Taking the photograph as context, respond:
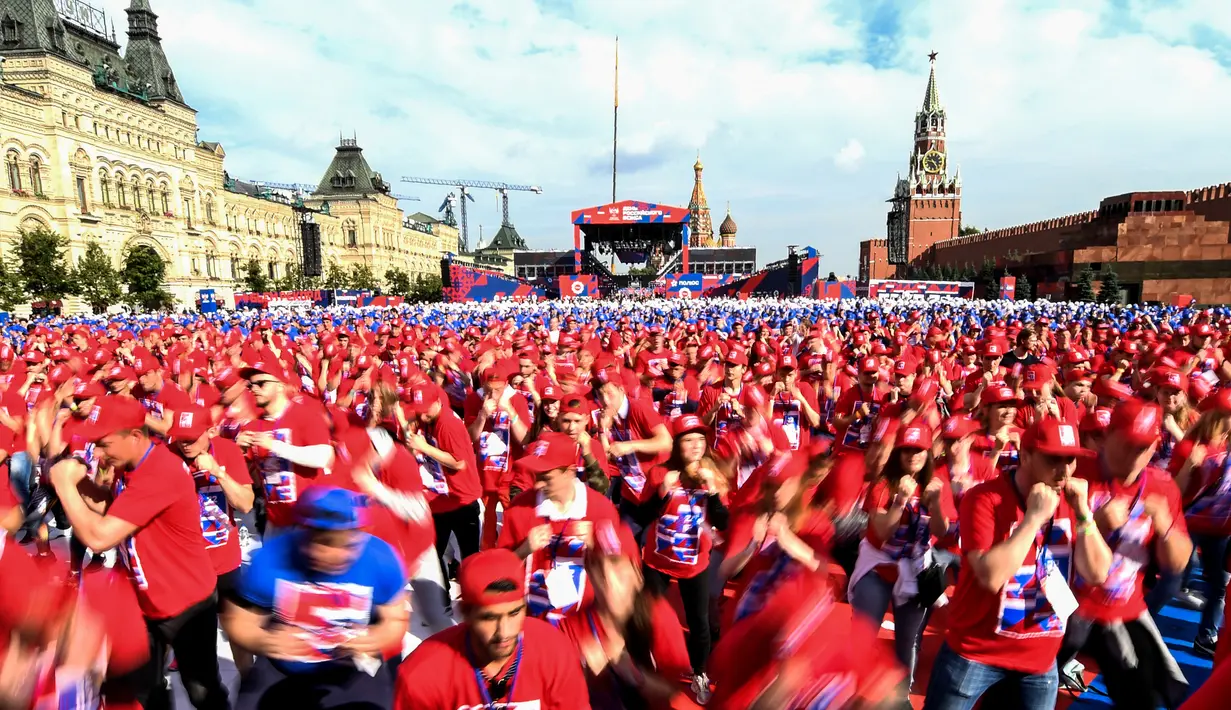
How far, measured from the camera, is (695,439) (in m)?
3.55

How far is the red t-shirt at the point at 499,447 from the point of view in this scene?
492 centimetres

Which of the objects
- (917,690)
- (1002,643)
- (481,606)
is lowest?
(917,690)

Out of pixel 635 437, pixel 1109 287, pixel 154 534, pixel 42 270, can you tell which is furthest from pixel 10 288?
pixel 1109 287

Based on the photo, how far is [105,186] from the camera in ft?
154

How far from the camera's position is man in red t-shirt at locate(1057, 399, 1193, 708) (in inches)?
114

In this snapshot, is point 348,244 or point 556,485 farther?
point 348,244

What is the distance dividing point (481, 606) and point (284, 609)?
0.93 metres

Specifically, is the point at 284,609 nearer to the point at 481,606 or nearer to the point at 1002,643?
the point at 481,606

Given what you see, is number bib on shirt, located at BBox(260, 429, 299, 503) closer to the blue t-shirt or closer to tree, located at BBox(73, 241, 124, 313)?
the blue t-shirt

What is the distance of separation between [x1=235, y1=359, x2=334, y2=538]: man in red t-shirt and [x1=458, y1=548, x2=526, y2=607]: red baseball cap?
2.42 m

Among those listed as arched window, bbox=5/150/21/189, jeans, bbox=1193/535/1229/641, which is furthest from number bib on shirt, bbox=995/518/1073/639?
arched window, bbox=5/150/21/189

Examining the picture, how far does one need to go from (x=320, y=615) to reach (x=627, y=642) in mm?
1176

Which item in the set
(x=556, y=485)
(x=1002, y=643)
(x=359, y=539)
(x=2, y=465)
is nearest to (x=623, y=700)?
(x=556, y=485)

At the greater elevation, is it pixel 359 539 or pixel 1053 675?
pixel 359 539
